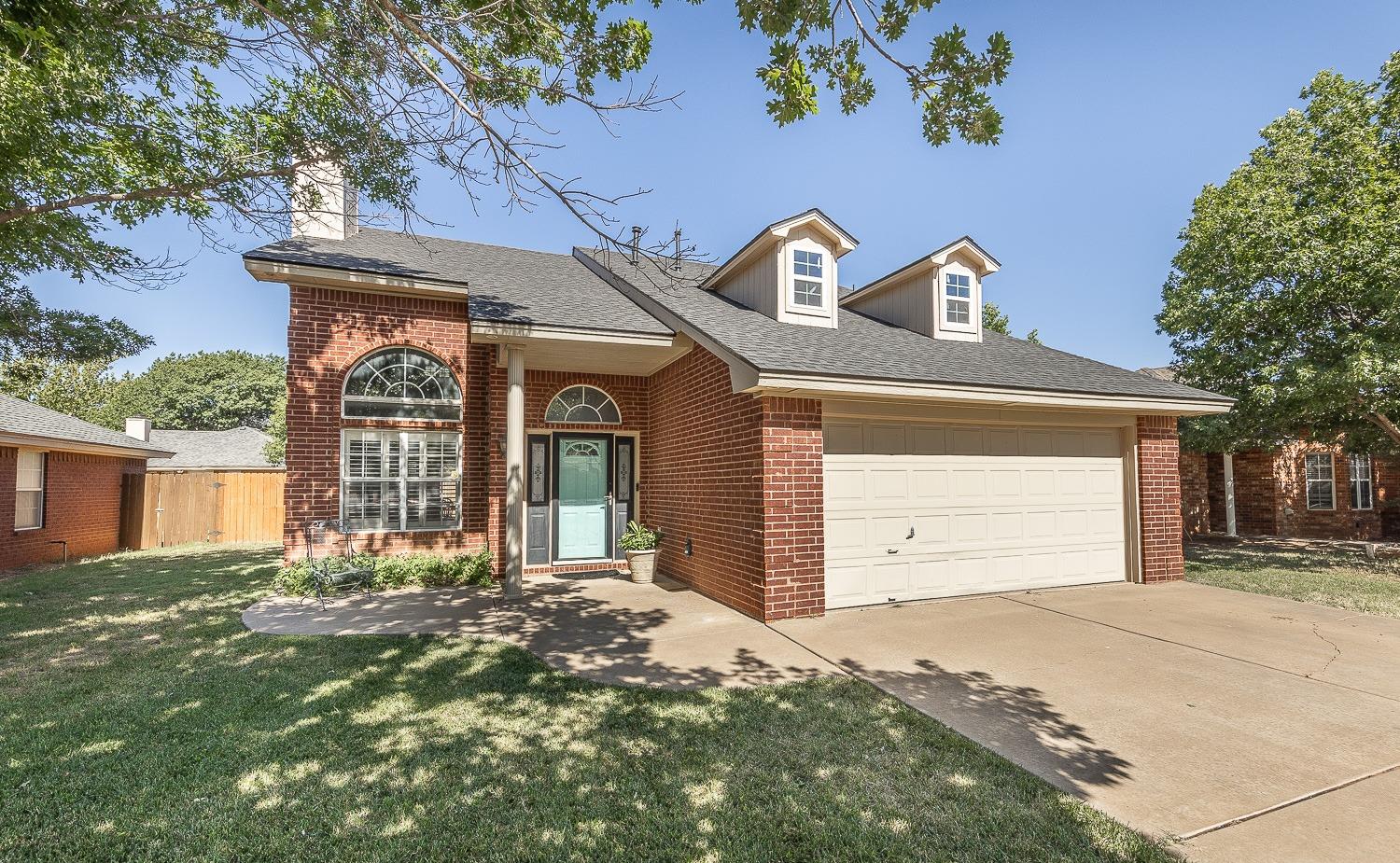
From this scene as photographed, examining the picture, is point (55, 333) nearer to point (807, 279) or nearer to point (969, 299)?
point (807, 279)

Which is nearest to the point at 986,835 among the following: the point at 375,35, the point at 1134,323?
the point at 375,35

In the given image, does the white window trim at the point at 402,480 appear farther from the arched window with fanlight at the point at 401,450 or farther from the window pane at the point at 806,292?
the window pane at the point at 806,292

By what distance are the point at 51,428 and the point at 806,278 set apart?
52.1ft

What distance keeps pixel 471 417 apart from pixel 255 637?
175 inches

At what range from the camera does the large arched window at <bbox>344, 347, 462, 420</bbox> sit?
355 inches

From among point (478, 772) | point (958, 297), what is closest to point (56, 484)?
point (478, 772)

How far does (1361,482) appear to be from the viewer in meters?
15.1

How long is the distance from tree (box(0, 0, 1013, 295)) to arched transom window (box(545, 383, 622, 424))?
3636mm

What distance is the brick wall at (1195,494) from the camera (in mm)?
15633

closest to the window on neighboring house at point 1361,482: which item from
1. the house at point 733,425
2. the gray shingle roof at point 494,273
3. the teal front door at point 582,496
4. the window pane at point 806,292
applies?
the house at point 733,425

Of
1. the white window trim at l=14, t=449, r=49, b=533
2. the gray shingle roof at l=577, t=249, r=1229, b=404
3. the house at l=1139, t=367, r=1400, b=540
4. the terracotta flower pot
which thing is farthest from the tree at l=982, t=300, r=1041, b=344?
the white window trim at l=14, t=449, r=49, b=533

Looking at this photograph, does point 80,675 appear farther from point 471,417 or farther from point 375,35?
point 375,35

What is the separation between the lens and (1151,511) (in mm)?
8383

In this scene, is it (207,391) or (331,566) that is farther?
(207,391)
